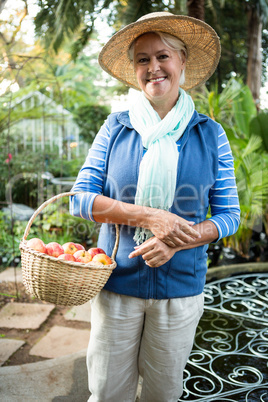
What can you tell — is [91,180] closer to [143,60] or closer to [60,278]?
[60,278]

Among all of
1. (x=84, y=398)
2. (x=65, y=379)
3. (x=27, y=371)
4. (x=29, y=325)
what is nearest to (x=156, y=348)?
(x=84, y=398)

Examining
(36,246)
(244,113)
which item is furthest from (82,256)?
(244,113)

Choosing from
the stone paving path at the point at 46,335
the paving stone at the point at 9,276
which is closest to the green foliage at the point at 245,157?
the stone paving path at the point at 46,335

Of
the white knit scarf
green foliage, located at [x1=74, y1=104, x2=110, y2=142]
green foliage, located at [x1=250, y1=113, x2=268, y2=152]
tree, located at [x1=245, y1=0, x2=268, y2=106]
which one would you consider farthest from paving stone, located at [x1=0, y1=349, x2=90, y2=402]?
green foliage, located at [x1=74, y1=104, x2=110, y2=142]

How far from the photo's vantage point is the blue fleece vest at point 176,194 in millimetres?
1539

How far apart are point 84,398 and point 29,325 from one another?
1251 millimetres

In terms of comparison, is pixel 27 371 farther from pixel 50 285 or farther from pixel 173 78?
pixel 173 78

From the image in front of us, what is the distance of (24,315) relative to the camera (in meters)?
3.39

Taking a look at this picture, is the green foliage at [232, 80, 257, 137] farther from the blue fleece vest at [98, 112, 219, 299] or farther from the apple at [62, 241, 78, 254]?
the apple at [62, 241, 78, 254]

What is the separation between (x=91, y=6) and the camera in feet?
15.7

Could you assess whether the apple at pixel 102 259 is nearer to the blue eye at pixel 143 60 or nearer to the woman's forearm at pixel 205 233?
the woman's forearm at pixel 205 233

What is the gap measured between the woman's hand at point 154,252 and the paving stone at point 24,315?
83.5 inches

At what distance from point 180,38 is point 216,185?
0.68m

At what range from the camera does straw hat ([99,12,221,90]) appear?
1.55 metres
